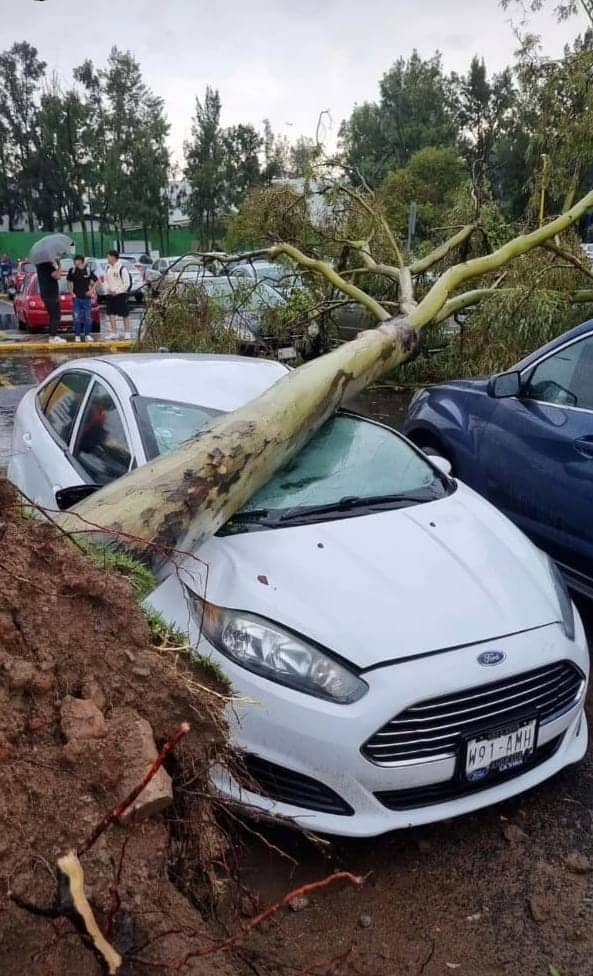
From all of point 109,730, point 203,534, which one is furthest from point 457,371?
point 109,730

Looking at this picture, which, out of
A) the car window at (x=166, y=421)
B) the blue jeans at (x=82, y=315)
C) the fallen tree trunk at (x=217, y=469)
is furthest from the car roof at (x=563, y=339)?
the blue jeans at (x=82, y=315)

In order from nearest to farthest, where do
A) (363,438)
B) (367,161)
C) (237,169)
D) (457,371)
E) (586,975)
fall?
(586,975) → (363,438) → (457,371) → (237,169) → (367,161)

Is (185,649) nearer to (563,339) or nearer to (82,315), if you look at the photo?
(563,339)

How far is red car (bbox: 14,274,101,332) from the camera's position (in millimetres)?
17797

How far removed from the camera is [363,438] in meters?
4.42

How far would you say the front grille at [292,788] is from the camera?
279cm

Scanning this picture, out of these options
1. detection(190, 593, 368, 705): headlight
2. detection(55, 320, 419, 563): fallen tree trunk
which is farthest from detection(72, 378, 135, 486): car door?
detection(190, 593, 368, 705): headlight

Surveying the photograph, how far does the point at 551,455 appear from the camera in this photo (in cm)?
476

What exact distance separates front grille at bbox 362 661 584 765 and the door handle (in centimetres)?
178

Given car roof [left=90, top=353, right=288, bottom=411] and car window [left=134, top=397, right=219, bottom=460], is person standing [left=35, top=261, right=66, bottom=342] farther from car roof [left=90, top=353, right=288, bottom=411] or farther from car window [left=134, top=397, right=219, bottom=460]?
car window [left=134, top=397, right=219, bottom=460]

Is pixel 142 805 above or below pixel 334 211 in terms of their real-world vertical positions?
below

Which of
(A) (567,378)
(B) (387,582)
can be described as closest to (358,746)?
(B) (387,582)

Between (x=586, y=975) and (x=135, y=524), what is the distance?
2.20 m

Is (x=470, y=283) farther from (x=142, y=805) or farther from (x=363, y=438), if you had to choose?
(x=142, y=805)
